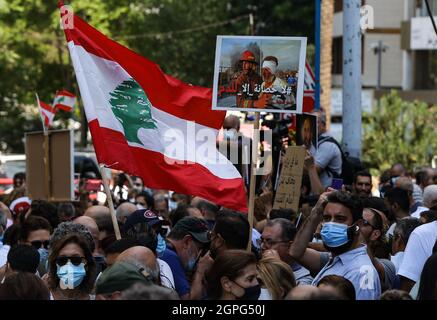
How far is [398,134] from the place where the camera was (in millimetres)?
28203

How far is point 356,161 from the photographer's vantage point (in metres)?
13.5

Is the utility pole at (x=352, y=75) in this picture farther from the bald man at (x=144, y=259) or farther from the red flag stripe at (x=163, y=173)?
the bald man at (x=144, y=259)

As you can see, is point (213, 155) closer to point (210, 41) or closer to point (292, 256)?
point (292, 256)

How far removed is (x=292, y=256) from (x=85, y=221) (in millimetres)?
1963

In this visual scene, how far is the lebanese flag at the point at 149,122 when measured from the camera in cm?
904

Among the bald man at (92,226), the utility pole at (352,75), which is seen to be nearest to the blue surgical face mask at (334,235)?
the bald man at (92,226)

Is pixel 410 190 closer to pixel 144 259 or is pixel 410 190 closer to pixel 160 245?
pixel 160 245

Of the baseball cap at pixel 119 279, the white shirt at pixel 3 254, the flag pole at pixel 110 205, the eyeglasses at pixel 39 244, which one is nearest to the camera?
the baseball cap at pixel 119 279

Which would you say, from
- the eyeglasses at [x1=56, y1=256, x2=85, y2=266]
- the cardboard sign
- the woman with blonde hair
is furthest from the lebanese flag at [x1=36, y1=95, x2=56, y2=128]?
the woman with blonde hair

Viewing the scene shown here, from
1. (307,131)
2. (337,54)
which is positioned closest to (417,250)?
(307,131)

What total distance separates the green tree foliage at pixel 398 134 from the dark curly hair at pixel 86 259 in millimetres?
21281

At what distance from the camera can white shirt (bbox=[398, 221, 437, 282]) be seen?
25.0 ft

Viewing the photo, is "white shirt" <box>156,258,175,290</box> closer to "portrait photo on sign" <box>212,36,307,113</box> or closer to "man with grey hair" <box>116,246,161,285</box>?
"man with grey hair" <box>116,246,161,285</box>
